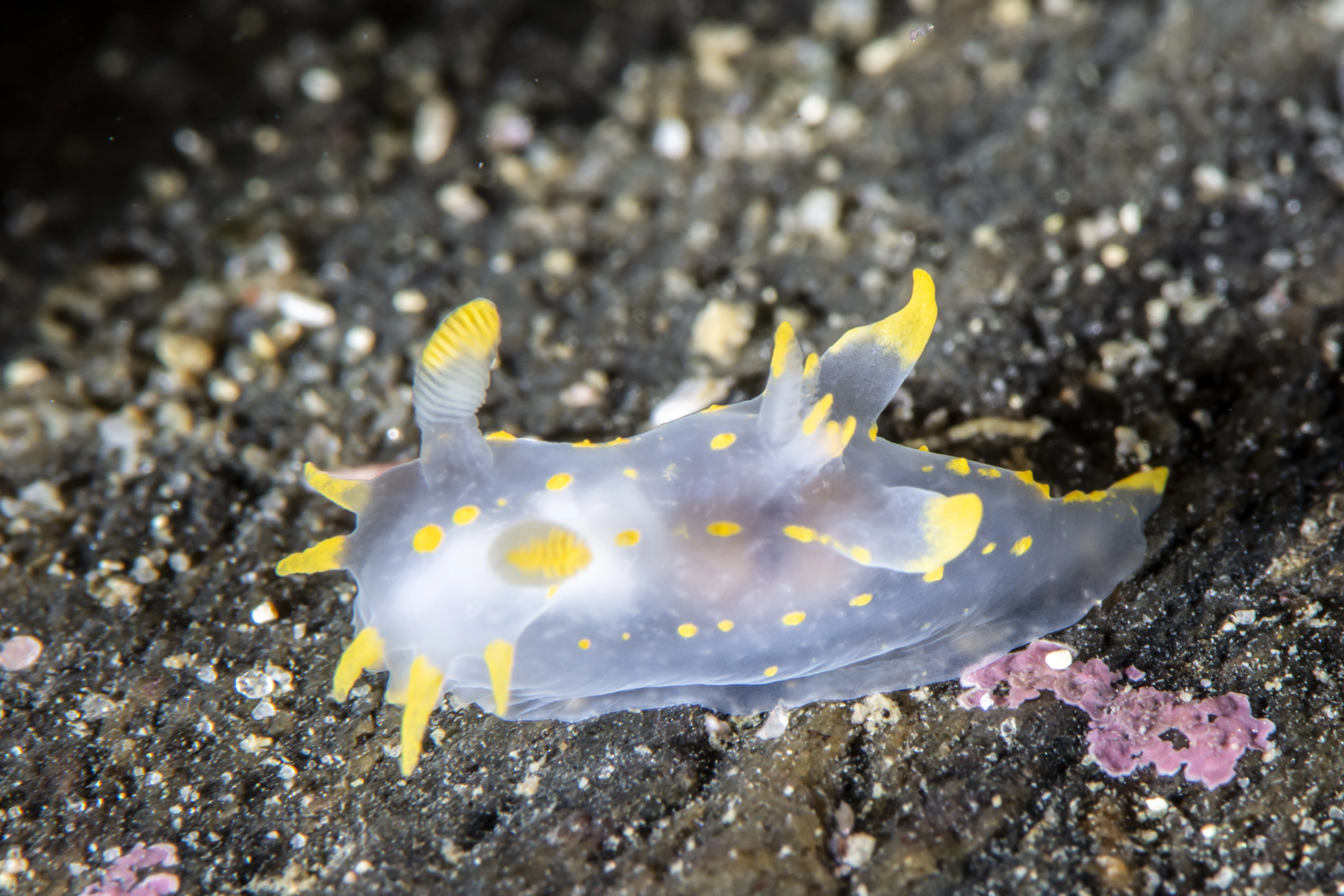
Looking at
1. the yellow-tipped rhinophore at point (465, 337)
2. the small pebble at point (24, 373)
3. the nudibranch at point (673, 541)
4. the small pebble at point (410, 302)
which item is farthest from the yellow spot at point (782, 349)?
the small pebble at point (24, 373)

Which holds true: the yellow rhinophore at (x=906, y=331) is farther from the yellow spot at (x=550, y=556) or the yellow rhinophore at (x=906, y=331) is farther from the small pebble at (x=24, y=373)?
the small pebble at (x=24, y=373)

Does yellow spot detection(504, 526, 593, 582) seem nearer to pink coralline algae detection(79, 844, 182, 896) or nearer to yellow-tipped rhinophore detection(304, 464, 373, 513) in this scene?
yellow-tipped rhinophore detection(304, 464, 373, 513)

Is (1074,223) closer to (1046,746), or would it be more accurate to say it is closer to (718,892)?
(1046,746)

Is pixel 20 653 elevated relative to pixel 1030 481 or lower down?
lower down

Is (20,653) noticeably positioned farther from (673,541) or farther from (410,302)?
(673,541)

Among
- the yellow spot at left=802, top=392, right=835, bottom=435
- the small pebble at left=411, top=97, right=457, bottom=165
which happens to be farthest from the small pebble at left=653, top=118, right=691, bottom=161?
the yellow spot at left=802, top=392, right=835, bottom=435

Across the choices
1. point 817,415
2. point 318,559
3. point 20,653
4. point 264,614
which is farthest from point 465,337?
point 20,653
